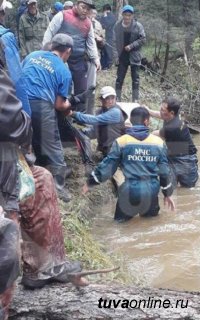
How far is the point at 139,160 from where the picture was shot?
697cm

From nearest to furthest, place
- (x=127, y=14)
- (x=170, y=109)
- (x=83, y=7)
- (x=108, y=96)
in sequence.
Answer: (x=83, y=7) < (x=108, y=96) < (x=170, y=109) < (x=127, y=14)

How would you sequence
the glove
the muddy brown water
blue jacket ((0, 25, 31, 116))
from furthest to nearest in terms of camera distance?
the glove
the muddy brown water
blue jacket ((0, 25, 31, 116))

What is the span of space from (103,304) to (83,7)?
511cm

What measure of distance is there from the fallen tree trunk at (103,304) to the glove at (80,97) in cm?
380

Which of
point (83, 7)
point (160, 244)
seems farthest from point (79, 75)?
point (160, 244)

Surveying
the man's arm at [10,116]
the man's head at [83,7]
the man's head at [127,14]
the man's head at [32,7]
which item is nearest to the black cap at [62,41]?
the man's head at [83,7]

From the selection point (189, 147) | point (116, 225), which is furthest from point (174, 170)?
point (116, 225)

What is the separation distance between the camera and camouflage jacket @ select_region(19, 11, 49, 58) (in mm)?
10023

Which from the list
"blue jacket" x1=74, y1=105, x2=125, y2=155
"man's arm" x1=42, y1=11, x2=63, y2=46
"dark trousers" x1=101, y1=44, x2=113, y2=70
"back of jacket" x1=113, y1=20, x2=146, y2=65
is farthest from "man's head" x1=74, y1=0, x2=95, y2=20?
"dark trousers" x1=101, y1=44, x2=113, y2=70

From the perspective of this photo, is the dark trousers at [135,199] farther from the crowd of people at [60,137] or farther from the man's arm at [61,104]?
the man's arm at [61,104]

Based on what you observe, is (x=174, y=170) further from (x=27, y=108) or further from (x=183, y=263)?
(x=27, y=108)

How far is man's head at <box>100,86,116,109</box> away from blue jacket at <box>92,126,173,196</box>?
102 centimetres

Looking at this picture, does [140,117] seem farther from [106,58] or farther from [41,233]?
[106,58]

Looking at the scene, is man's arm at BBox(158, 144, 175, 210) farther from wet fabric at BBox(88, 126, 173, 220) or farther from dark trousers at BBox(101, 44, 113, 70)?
dark trousers at BBox(101, 44, 113, 70)
